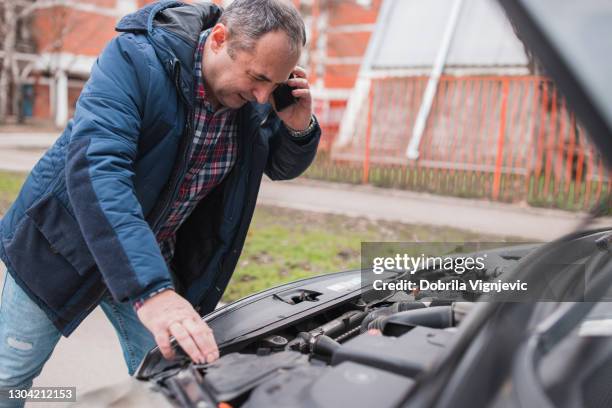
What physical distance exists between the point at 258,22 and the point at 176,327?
826 millimetres

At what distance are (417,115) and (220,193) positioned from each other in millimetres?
9025

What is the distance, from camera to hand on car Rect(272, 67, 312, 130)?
1.77 meters

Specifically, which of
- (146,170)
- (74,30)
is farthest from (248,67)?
(74,30)

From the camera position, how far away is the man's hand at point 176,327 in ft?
4.12

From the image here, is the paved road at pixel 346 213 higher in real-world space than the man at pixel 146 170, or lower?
lower

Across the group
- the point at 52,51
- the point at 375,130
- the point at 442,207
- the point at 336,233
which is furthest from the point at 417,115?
the point at 52,51

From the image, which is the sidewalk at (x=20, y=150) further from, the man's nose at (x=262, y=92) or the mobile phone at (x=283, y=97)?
the man's nose at (x=262, y=92)

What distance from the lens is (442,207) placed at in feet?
25.4

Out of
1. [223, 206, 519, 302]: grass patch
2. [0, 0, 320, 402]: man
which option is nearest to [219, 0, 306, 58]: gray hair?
[0, 0, 320, 402]: man

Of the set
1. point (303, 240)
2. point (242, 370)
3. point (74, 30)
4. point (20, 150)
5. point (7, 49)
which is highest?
point (74, 30)

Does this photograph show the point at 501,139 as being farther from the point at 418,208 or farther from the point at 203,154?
the point at 203,154

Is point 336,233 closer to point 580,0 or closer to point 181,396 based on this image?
point 181,396

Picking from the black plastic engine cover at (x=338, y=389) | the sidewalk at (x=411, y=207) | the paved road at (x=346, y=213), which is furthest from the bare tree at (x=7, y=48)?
the black plastic engine cover at (x=338, y=389)

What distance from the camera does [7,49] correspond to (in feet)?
64.1
